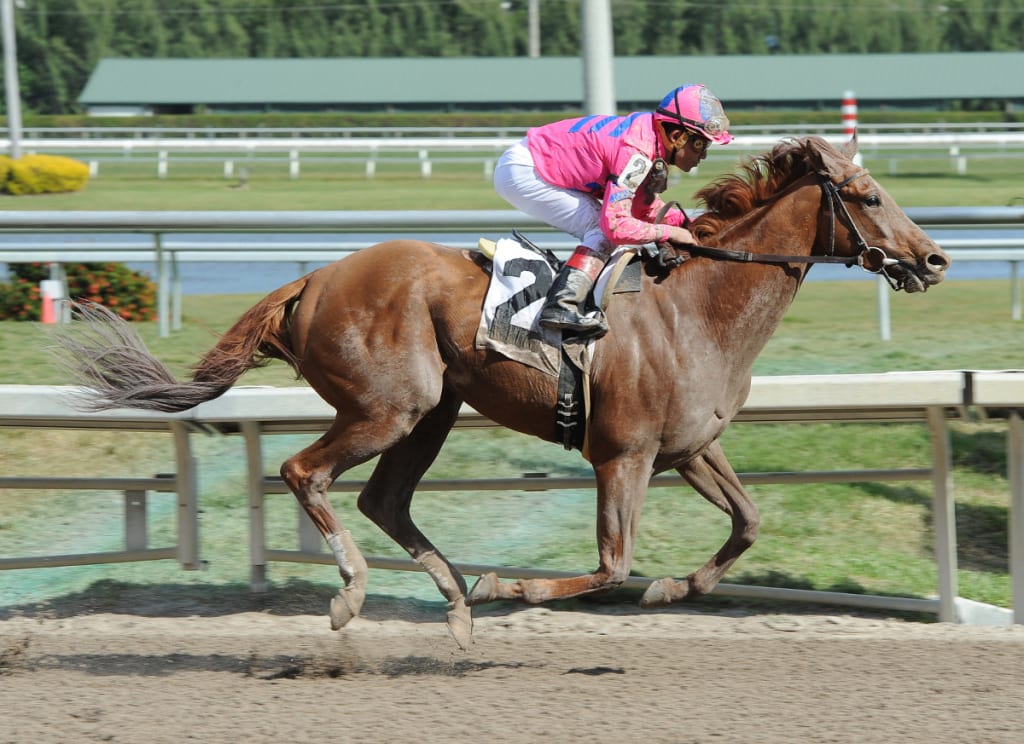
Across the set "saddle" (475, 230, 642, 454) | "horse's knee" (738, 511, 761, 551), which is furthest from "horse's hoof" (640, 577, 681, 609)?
"saddle" (475, 230, 642, 454)

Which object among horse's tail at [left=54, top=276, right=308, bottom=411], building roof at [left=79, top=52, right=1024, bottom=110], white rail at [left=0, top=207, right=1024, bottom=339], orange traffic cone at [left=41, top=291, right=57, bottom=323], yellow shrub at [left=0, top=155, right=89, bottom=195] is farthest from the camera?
building roof at [left=79, top=52, right=1024, bottom=110]

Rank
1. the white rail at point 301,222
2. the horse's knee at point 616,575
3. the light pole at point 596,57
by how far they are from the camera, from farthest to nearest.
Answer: the light pole at point 596,57 → the white rail at point 301,222 → the horse's knee at point 616,575

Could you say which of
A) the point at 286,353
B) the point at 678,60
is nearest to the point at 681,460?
the point at 286,353

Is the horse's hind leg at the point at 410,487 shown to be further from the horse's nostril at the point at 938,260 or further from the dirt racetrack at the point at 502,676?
the horse's nostril at the point at 938,260

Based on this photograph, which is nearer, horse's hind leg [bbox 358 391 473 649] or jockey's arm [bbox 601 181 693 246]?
jockey's arm [bbox 601 181 693 246]

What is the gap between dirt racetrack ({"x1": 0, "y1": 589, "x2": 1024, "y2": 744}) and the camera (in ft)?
11.4

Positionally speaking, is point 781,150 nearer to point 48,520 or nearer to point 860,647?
point 860,647

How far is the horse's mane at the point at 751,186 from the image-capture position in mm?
4258

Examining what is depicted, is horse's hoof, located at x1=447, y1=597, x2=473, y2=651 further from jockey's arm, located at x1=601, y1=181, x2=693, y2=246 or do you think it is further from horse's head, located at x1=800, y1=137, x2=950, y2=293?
horse's head, located at x1=800, y1=137, x2=950, y2=293

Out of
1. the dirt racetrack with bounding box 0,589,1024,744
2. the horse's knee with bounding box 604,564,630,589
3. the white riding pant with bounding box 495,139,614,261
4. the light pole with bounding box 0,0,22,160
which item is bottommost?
the dirt racetrack with bounding box 0,589,1024,744

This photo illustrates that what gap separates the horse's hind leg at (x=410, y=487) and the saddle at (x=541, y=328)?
0.36 m

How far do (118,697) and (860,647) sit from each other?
2.28 metres

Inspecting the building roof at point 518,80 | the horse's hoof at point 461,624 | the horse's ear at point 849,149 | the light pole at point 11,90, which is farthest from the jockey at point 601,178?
the building roof at point 518,80

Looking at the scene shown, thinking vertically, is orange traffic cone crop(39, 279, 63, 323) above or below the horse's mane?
below
